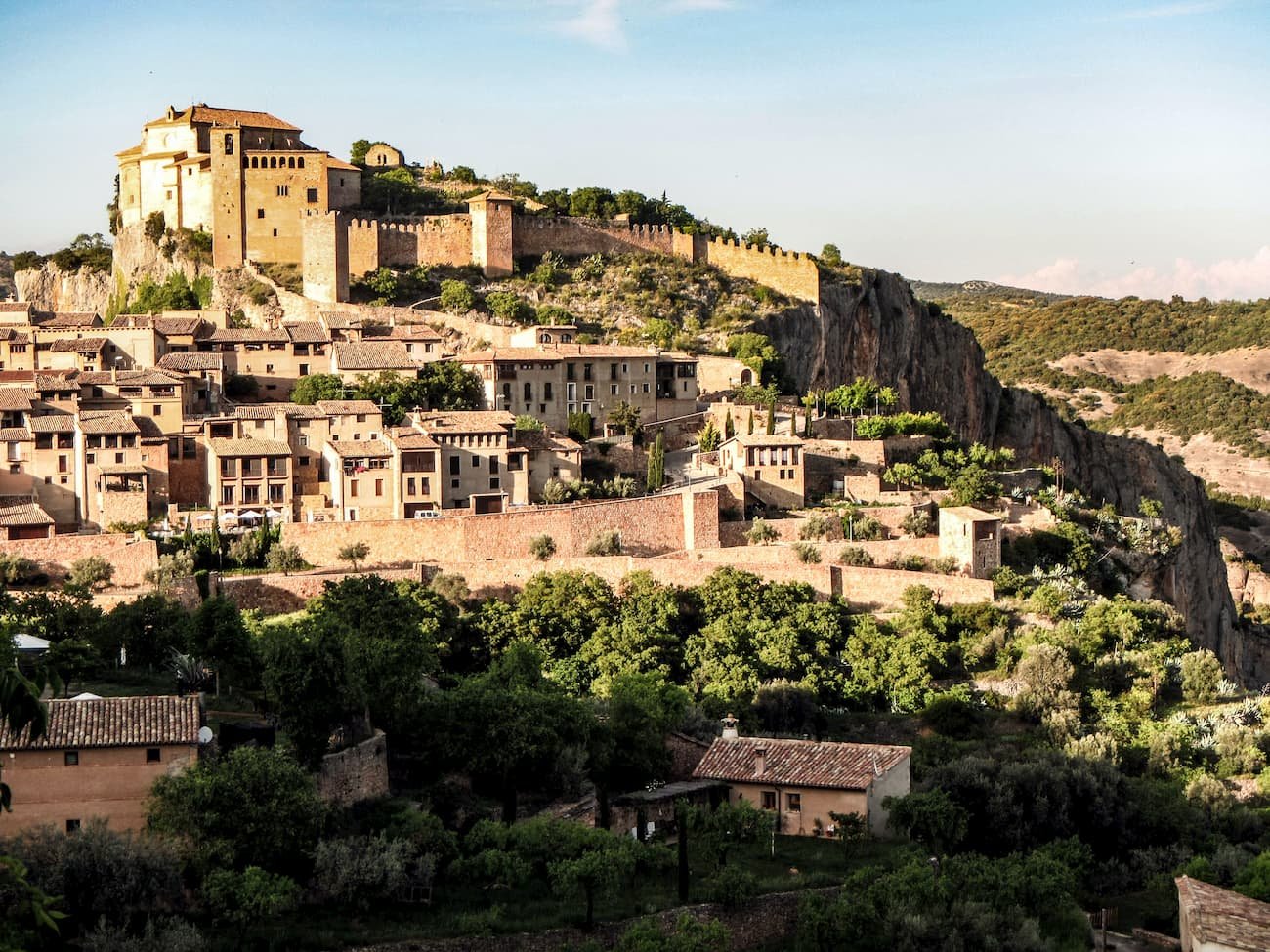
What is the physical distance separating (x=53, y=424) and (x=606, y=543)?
13.2m

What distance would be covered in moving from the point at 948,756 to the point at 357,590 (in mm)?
11070

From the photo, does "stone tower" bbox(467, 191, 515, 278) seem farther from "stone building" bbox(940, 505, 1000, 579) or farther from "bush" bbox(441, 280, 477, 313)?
"stone building" bbox(940, 505, 1000, 579)

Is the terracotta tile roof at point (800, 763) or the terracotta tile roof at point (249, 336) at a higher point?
the terracotta tile roof at point (249, 336)

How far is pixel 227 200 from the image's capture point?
6122cm

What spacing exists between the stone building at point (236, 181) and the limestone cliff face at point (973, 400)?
52.3 ft

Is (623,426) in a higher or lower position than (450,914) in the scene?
higher

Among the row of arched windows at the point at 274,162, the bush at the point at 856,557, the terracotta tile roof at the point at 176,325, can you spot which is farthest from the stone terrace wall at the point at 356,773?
the row of arched windows at the point at 274,162

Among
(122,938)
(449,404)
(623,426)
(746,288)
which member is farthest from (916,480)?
(122,938)

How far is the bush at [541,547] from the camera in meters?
41.1

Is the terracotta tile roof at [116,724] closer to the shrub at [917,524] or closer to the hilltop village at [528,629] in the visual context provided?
the hilltop village at [528,629]

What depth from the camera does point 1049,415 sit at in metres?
76.6

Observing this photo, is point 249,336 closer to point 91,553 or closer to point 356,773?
point 91,553

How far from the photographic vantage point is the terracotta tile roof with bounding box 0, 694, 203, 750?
23.1 m

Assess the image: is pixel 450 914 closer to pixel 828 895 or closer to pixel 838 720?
pixel 828 895
